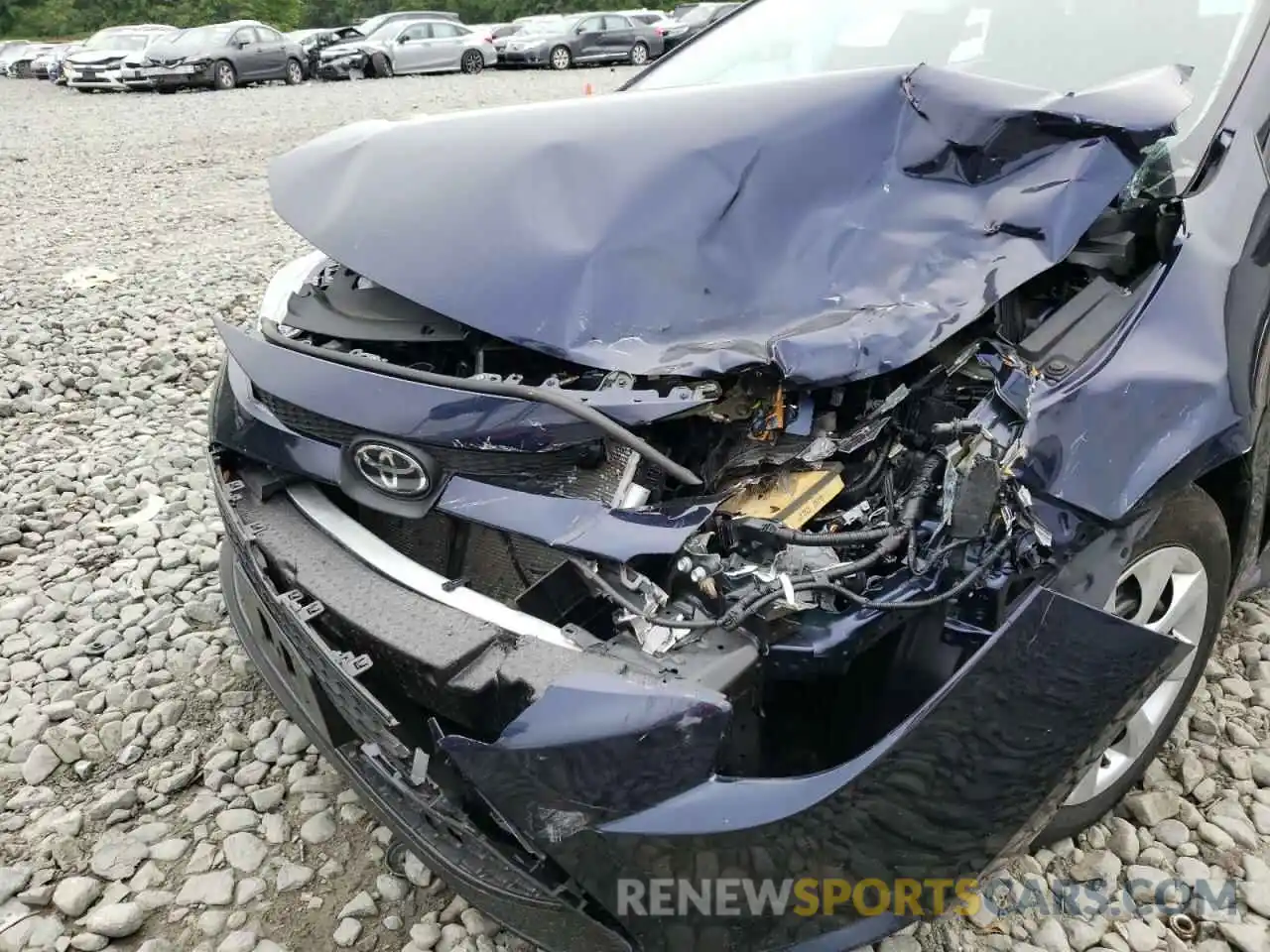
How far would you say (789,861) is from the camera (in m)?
1.44

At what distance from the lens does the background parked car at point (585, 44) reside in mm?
20203

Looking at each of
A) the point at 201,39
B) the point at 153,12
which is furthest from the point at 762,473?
the point at 153,12

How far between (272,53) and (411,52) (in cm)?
264

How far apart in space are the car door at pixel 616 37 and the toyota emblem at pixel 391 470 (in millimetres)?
20721

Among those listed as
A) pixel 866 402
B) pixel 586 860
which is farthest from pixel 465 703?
pixel 866 402

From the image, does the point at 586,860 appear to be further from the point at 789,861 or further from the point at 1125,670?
the point at 1125,670

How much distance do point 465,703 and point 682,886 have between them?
0.44 metres

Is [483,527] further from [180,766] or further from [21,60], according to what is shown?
[21,60]

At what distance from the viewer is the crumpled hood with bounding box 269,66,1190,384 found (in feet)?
5.96

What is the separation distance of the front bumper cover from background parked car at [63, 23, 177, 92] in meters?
19.4

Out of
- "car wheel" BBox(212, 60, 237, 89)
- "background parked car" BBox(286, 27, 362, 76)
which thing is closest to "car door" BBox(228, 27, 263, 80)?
"car wheel" BBox(212, 60, 237, 89)

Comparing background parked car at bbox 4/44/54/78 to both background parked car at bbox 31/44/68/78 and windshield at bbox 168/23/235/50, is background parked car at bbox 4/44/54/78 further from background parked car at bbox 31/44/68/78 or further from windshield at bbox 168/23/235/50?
windshield at bbox 168/23/235/50

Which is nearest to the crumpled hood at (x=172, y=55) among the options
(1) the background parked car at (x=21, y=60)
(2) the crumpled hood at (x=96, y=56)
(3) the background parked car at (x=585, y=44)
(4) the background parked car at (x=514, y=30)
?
(2) the crumpled hood at (x=96, y=56)

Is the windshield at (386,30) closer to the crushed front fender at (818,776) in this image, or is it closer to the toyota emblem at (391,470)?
the toyota emblem at (391,470)
